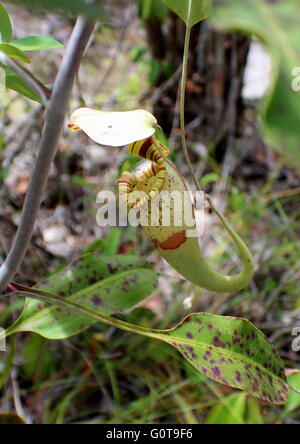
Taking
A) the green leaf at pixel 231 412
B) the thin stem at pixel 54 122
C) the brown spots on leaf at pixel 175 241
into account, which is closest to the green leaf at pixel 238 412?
the green leaf at pixel 231 412

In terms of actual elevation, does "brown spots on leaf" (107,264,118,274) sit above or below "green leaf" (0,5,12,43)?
below

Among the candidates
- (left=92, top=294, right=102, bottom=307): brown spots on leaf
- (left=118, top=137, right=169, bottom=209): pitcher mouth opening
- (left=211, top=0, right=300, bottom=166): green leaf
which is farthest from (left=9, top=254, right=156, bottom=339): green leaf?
(left=211, top=0, right=300, bottom=166): green leaf

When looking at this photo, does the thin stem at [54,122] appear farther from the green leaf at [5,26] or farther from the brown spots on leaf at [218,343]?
the brown spots on leaf at [218,343]

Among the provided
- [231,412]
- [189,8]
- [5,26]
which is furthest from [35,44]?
[231,412]

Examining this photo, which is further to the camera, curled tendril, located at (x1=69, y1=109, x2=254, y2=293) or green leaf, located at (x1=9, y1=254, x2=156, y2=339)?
green leaf, located at (x1=9, y1=254, x2=156, y2=339)

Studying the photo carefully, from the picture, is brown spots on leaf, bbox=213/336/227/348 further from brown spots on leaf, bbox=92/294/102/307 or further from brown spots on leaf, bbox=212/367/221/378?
brown spots on leaf, bbox=92/294/102/307

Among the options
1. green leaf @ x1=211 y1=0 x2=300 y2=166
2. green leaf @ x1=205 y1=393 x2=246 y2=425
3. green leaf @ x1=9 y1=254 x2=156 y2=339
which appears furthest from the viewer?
green leaf @ x1=205 y1=393 x2=246 y2=425

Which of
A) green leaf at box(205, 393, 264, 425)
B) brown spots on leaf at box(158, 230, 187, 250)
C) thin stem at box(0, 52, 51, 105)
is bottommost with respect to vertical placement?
green leaf at box(205, 393, 264, 425)
